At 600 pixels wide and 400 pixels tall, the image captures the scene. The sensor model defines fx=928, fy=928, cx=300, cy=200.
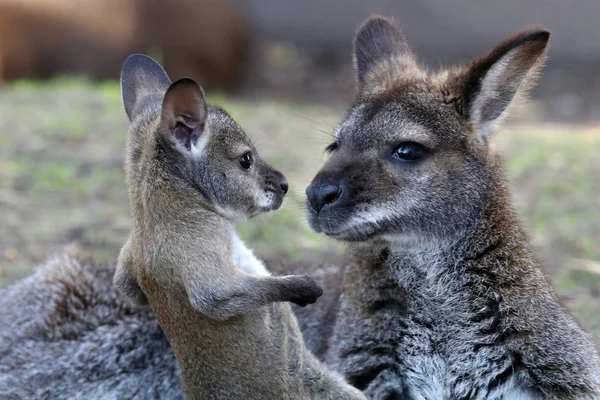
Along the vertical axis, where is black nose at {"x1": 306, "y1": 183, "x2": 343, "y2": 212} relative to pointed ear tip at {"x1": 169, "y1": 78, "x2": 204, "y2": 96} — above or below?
below

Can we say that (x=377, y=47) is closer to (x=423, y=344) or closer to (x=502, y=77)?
(x=502, y=77)

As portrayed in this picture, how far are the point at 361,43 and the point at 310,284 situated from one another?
1845 mm

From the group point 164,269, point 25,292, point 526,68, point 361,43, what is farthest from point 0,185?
point 526,68

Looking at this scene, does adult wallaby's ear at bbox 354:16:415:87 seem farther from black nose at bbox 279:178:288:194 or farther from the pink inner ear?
the pink inner ear

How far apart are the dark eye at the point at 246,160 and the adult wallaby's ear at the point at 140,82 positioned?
59 centimetres

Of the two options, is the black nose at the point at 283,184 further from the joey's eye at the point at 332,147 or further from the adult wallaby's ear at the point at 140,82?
the adult wallaby's ear at the point at 140,82

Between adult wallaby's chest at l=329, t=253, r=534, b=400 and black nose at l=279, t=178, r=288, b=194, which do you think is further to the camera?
black nose at l=279, t=178, r=288, b=194

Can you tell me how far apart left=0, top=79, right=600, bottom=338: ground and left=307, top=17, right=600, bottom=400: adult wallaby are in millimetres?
1302

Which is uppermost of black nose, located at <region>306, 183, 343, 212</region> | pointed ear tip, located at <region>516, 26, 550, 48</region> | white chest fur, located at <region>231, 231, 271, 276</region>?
pointed ear tip, located at <region>516, 26, 550, 48</region>

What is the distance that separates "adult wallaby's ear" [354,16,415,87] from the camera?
530 cm

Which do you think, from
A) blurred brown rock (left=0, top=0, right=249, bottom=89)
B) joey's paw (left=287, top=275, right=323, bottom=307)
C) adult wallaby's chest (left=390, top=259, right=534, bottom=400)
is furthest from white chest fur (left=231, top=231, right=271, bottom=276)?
blurred brown rock (left=0, top=0, right=249, bottom=89)

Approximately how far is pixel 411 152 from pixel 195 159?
3.47 feet

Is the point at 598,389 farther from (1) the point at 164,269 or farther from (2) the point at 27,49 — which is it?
(2) the point at 27,49

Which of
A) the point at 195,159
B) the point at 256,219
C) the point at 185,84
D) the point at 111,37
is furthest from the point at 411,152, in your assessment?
the point at 111,37
